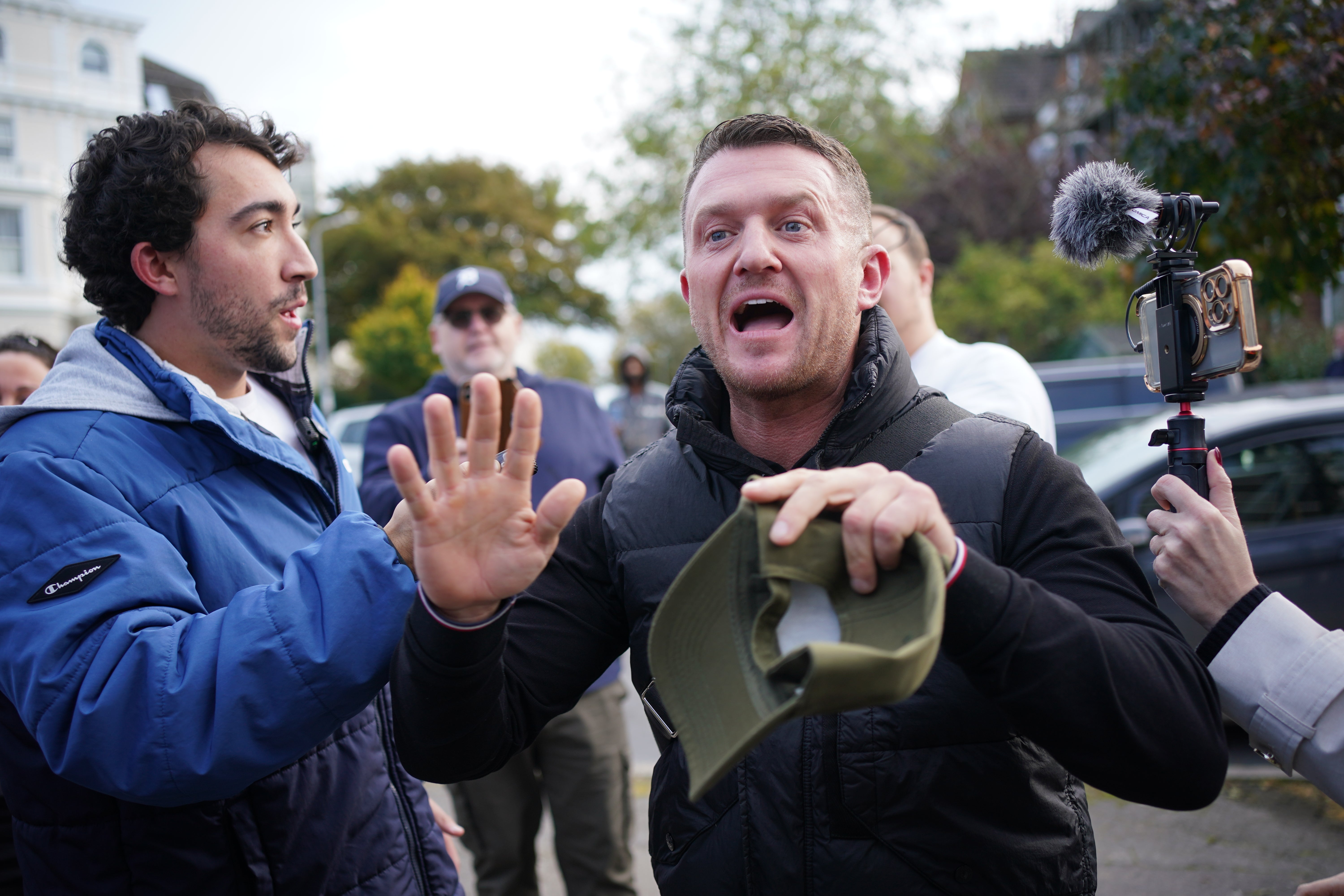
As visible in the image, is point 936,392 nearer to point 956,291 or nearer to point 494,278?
point 494,278

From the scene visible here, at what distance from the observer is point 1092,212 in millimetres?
2129

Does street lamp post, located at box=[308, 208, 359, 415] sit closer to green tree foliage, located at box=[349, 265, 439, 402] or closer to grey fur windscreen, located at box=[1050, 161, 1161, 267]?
green tree foliage, located at box=[349, 265, 439, 402]

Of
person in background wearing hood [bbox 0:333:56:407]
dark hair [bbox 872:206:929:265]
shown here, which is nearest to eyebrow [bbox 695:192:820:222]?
dark hair [bbox 872:206:929:265]

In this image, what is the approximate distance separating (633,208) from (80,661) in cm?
2385

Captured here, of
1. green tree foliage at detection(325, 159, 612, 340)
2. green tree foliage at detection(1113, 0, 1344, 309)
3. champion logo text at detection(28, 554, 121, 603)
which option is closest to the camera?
champion logo text at detection(28, 554, 121, 603)

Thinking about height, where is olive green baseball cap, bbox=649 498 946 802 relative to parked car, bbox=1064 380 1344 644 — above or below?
above

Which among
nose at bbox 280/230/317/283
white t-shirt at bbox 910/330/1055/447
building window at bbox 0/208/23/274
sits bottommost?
white t-shirt at bbox 910/330/1055/447

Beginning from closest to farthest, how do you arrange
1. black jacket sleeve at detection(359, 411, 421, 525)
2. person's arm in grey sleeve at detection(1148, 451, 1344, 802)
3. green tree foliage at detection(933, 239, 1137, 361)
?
person's arm in grey sleeve at detection(1148, 451, 1344, 802)
black jacket sleeve at detection(359, 411, 421, 525)
green tree foliage at detection(933, 239, 1137, 361)

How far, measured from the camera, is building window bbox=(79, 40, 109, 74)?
120 ft

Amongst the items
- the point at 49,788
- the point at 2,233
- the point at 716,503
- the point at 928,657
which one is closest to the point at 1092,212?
the point at 716,503

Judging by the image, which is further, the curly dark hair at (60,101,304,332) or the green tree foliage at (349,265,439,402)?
the green tree foliage at (349,265,439,402)

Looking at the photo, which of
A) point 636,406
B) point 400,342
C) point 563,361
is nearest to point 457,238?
point 563,361

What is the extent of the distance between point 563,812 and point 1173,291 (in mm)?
2969

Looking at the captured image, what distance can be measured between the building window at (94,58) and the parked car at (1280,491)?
42.9 metres
